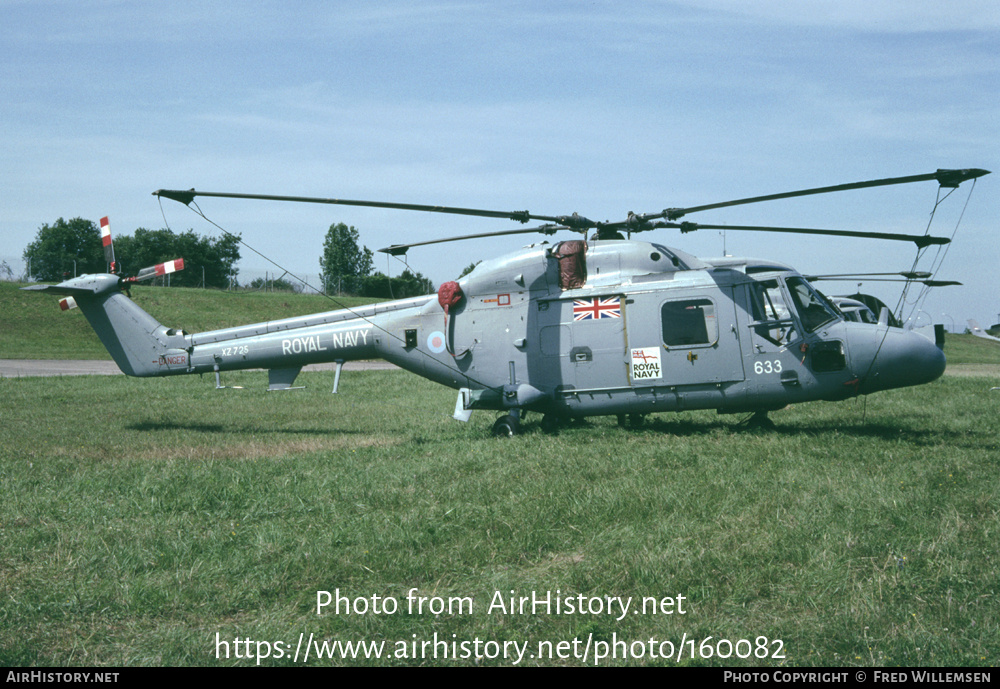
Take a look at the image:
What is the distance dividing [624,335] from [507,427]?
106 inches

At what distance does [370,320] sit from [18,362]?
29.6 metres

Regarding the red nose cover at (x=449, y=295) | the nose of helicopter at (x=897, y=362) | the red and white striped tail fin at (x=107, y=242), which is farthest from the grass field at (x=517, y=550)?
the red and white striped tail fin at (x=107, y=242)

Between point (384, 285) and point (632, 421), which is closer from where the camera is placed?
point (632, 421)

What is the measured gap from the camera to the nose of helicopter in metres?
11.2

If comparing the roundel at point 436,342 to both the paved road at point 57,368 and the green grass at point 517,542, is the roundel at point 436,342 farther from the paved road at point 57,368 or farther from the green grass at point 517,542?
the paved road at point 57,368

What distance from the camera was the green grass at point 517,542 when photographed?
4500 millimetres

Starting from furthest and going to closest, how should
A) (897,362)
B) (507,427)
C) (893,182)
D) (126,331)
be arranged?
(126,331), (507,427), (897,362), (893,182)

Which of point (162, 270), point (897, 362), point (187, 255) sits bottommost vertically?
point (897, 362)

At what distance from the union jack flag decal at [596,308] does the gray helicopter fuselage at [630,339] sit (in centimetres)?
2

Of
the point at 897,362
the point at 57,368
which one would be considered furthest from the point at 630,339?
the point at 57,368

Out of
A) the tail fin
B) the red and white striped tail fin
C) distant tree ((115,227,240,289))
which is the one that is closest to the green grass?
the tail fin

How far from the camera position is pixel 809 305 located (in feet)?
38.3

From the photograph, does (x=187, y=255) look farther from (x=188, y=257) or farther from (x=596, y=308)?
Answer: (x=596, y=308)

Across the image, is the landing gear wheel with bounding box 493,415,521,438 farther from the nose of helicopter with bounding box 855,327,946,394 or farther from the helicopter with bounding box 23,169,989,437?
the nose of helicopter with bounding box 855,327,946,394
